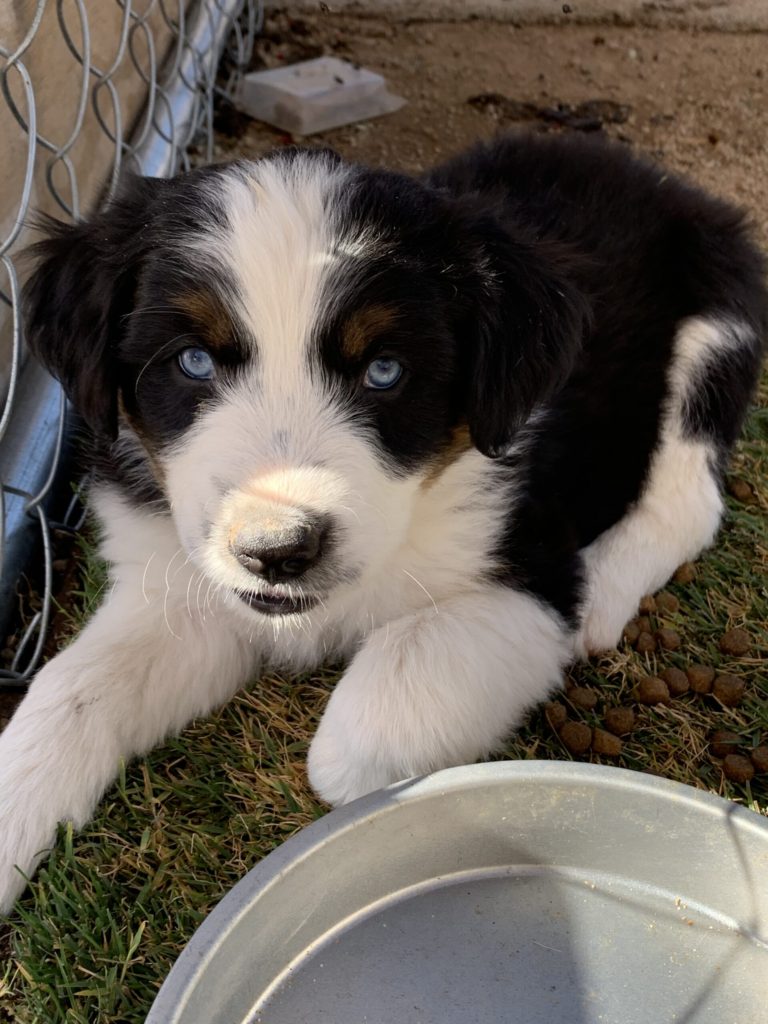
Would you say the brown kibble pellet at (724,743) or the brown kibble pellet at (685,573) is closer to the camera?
the brown kibble pellet at (724,743)

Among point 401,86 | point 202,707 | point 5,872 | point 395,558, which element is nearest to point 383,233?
point 395,558

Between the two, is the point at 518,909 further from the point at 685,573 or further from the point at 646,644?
the point at 685,573

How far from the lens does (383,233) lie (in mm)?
1952

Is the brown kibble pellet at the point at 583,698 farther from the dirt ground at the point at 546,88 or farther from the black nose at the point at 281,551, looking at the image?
the dirt ground at the point at 546,88

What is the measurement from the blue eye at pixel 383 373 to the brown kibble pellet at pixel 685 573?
1155mm

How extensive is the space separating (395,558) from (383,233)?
28.1 inches

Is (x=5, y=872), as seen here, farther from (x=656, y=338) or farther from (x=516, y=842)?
(x=656, y=338)

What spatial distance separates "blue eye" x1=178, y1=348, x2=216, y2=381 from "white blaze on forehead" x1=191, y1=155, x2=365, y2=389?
11cm

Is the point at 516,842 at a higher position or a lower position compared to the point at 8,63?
lower

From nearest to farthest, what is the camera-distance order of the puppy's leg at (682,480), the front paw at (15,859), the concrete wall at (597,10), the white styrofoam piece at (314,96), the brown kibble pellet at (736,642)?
the front paw at (15,859), the brown kibble pellet at (736,642), the puppy's leg at (682,480), the white styrofoam piece at (314,96), the concrete wall at (597,10)

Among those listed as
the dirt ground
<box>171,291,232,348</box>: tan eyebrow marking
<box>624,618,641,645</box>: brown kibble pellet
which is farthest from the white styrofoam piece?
<box>171,291,232,348</box>: tan eyebrow marking

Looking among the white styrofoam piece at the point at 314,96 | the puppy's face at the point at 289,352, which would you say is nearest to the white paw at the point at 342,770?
the puppy's face at the point at 289,352

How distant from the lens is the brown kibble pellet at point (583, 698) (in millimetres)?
2463

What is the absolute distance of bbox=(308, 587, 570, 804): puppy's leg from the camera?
84.0 inches
